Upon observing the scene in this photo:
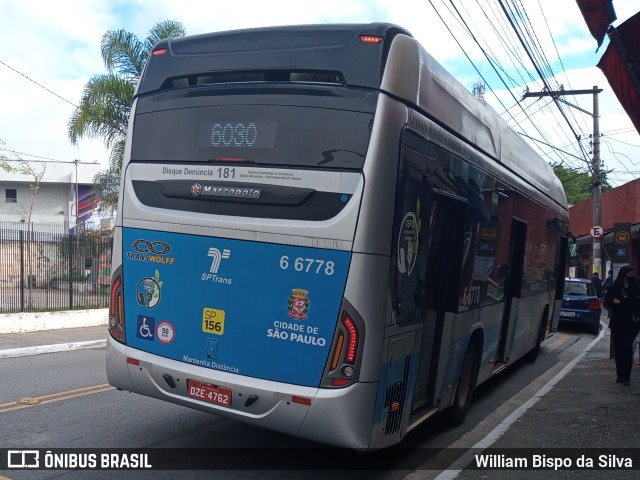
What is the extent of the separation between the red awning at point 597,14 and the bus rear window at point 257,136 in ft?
13.1

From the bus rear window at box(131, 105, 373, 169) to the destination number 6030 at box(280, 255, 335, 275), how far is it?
2.36ft

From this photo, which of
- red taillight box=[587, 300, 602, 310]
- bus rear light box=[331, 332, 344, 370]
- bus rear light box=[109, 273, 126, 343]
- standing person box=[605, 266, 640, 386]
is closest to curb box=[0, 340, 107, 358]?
bus rear light box=[109, 273, 126, 343]

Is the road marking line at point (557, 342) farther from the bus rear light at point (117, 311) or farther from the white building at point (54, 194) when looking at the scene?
the white building at point (54, 194)

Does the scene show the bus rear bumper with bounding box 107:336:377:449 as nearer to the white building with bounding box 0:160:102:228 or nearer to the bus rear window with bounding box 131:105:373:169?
the bus rear window with bounding box 131:105:373:169

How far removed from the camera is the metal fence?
1565cm

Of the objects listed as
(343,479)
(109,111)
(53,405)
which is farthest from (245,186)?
(109,111)

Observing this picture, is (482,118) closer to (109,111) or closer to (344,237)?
(344,237)

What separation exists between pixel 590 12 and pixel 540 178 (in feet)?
14.0

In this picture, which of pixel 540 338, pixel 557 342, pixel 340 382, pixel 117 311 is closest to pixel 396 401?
pixel 340 382

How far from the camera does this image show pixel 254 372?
17.6ft

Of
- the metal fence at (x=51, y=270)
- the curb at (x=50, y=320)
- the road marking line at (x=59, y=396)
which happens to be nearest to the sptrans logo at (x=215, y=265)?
the road marking line at (x=59, y=396)

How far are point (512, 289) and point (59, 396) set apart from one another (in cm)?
621

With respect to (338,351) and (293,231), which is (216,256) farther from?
(338,351)

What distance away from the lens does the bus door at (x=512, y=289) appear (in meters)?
9.63
